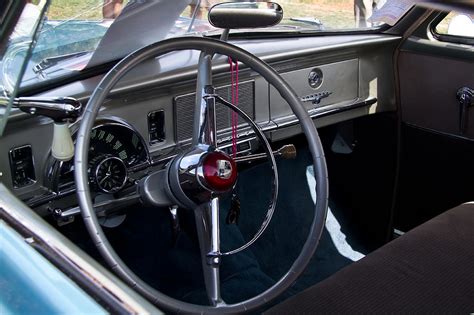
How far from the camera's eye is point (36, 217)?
120 cm

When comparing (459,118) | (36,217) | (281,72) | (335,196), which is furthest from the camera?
(335,196)

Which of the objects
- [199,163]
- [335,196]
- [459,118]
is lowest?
[335,196]

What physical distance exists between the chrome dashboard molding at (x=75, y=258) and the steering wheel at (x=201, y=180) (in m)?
0.28

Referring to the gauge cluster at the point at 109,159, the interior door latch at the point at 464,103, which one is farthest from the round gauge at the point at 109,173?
the interior door latch at the point at 464,103

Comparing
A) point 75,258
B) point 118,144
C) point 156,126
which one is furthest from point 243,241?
point 75,258

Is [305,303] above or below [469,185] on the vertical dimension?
above

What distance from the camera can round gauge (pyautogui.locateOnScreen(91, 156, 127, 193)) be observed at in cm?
191

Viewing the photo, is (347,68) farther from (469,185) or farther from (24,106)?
(24,106)

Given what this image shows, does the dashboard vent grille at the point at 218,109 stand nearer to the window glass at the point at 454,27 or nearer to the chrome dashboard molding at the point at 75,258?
the window glass at the point at 454,27

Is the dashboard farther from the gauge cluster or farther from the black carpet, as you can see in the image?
the black carpet

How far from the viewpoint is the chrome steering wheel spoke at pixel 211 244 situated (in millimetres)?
1749

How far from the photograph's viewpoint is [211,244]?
1798 mm

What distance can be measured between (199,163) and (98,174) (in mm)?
386

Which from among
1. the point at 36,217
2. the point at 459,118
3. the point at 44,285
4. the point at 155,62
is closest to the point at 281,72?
the point at 155,62
